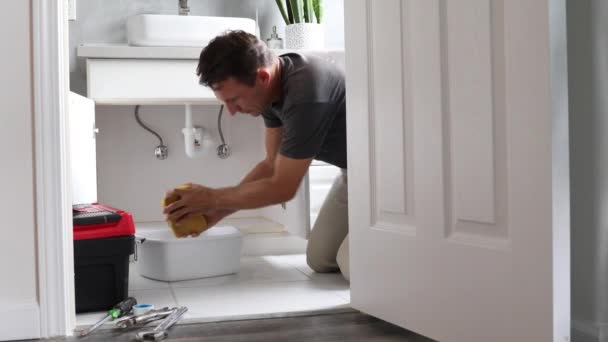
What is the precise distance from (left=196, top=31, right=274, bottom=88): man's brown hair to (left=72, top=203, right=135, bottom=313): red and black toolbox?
0.49m

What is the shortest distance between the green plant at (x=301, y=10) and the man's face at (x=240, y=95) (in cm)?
126

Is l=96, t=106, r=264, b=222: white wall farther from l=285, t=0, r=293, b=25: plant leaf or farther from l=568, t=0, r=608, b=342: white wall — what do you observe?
l=568, t=0, r=608, b=342: white wall

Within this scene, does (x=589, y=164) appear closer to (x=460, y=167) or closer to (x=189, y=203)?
(x=460, y=167)

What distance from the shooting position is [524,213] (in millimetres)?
1185

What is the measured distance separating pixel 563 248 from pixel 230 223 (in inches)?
90.9

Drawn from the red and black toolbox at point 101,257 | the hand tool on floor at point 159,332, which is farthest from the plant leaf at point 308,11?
the hand tool on floor at point 159,332

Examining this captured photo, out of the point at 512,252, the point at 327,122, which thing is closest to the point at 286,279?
the point at 327,122

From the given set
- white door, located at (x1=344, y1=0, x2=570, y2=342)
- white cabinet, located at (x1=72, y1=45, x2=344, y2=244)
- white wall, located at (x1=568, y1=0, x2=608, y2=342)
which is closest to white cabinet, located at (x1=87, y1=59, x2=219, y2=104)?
white cabinet, located at (x1=72, y1=45, x2=344, y2=244)

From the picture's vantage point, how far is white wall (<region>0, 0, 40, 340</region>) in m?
1.68

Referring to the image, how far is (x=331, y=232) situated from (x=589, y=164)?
55.7 inches

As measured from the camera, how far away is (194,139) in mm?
3199

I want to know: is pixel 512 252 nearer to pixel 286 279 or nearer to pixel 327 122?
pixel 327 122

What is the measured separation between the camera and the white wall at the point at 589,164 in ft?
3.84

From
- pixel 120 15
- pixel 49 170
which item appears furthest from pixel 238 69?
pixel 120 15
